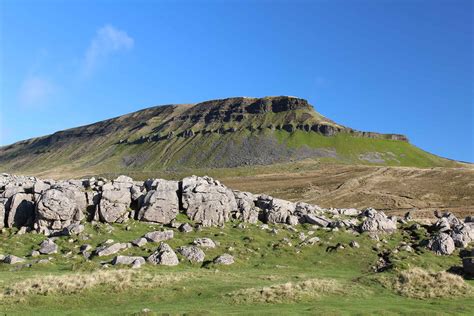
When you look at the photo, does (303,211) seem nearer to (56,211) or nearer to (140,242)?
(140,242)

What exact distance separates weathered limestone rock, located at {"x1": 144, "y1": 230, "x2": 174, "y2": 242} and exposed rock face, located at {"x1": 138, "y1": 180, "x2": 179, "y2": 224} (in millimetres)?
5332

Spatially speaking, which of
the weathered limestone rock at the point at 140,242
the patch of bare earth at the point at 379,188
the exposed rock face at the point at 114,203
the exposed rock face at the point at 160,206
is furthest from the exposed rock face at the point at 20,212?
the patch of bare earth at the point at 379,188

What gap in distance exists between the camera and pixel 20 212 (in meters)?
56.4

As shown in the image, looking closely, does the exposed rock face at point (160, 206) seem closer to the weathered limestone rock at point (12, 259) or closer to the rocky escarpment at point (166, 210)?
the rocky escarpment at point (166, 210)

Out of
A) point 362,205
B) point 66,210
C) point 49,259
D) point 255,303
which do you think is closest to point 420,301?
point 255,303

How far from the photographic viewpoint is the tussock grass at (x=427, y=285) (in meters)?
35.8

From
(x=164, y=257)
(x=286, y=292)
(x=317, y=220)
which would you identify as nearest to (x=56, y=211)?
(x=164, y=257)

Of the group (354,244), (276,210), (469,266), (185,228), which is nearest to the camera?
(469,266)

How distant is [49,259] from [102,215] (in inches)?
459

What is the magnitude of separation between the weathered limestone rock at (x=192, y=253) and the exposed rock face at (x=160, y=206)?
1013 cm

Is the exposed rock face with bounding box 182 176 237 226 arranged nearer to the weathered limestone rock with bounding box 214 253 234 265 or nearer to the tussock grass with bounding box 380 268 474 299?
the weathered limestone rock with bounding box 214 253 234 265

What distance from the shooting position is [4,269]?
43.8 meters

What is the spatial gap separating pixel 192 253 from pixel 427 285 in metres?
23.6

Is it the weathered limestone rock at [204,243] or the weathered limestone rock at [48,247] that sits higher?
the weathered limestone rock at [204,243]
